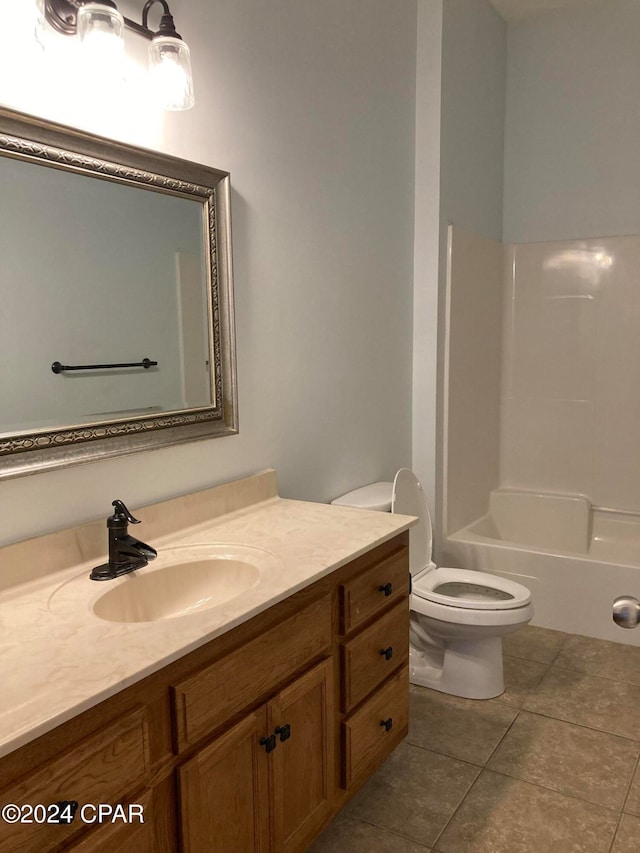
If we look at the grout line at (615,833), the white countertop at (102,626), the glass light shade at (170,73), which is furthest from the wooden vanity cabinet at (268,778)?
the glass light shade at (170,73)

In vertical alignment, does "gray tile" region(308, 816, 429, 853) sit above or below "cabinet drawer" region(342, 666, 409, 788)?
below

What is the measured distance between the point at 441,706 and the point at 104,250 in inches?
76.3

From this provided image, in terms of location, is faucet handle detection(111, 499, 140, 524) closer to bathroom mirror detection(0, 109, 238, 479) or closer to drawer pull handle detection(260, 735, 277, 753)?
bathroom mirror detection(0, 109, 238, 479)

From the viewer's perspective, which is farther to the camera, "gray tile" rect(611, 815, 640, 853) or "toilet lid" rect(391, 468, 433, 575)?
"toilet lid" rect(391, 468, 433, 575)

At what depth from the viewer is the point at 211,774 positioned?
1.31 metres

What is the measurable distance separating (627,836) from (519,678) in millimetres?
875

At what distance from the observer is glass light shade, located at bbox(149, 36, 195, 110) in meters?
1.62

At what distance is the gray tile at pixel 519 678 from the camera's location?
256cm

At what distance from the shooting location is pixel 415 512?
2689mm

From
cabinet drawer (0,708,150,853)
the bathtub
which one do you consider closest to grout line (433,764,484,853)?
cabinet drawer (0,708,150,853)

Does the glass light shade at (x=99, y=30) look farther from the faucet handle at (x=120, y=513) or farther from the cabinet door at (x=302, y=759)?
the cabinet door at (x=302, y=759)

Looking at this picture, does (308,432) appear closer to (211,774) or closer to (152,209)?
(152,209)

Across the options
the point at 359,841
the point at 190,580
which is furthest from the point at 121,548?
the point at 359,841

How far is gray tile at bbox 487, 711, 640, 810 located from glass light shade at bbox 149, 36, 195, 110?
2.12 meters
